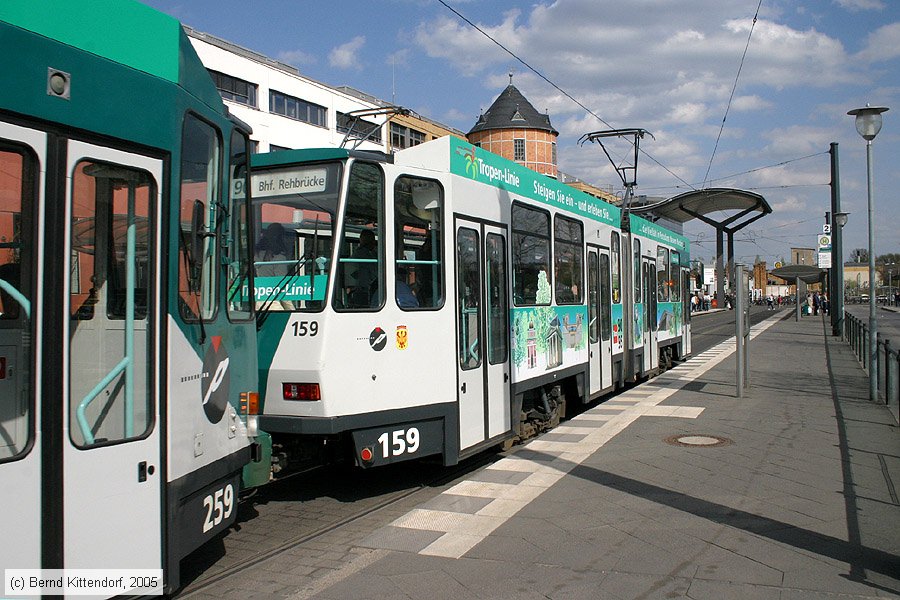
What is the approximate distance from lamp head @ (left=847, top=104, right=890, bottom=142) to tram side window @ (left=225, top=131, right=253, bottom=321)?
11.5 metres

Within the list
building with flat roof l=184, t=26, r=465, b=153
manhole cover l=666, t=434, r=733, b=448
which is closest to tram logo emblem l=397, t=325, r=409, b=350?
manhole cover l=666, t=434, r=733, b=448

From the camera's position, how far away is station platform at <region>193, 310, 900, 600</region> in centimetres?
511

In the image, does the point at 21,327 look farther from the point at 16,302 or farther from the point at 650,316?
the point at 650,316

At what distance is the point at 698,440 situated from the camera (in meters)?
9.89

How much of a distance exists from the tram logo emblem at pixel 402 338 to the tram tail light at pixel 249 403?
165cm

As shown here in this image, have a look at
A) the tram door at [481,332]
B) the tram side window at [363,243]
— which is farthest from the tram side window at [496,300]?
the tram side window at [363,243]

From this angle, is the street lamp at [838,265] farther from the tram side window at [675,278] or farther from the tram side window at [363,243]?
the tram side window at [363,243]

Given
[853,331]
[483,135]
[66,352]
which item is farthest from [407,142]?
[66,352]

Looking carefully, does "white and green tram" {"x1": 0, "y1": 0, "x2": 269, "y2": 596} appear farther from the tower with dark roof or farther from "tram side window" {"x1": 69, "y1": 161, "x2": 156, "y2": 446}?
the tower with dark roof

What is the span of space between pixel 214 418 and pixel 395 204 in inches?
110

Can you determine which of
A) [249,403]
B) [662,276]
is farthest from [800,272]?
[249,403]

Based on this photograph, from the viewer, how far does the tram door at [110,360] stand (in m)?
3.83

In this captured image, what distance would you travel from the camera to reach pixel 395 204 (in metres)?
7.09

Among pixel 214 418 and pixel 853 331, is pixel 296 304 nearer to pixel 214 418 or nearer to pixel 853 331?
pixel 214 418
